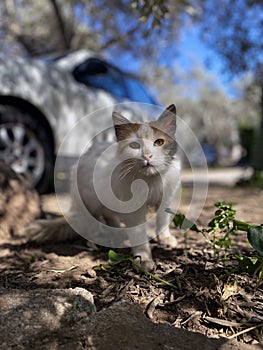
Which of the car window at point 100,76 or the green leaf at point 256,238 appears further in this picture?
the car window at point 100,76

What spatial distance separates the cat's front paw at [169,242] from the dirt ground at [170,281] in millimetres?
57

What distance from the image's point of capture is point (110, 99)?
576 centimetres

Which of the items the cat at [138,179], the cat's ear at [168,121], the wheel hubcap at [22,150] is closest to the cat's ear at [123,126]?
the cat at [138,179]

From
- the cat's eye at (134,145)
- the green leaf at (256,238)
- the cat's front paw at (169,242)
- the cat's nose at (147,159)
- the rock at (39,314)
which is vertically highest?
the cat's eye at (134,145)

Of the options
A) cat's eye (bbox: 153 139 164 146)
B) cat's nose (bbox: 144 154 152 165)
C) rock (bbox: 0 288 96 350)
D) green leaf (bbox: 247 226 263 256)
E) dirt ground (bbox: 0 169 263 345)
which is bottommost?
rock (bbox: 0 288 96 350)

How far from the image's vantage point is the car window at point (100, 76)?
5.58m

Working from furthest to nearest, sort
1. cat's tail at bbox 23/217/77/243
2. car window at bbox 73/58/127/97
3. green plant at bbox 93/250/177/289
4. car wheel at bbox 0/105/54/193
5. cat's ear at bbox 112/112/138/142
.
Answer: car window at bbox 73/58/127/97, car wheel at bbox 0/105/54/193, cat's tail at bbox 23/217/77/243, cat's ear at bbox 112/112/138/142, green plant at bbox 93/250/177/289

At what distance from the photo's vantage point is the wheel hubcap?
447 cm

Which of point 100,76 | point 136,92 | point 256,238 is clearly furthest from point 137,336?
point 136,92

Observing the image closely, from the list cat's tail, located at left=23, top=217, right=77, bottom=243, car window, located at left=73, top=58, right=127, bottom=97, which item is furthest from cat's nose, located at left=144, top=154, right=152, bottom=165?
car window, located at left=73, top=58, right=127, bottom=97

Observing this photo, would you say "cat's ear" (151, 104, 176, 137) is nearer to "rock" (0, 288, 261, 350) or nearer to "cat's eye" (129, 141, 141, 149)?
"cat's eye" (129, 141, 141, 149)

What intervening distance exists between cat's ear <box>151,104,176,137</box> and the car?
8.97 ft

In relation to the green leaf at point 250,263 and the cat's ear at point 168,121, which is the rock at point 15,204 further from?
the green leaf at point 250,263

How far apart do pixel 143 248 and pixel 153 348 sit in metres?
0.96
